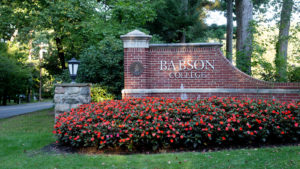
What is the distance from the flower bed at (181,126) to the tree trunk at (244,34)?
18.9 ft

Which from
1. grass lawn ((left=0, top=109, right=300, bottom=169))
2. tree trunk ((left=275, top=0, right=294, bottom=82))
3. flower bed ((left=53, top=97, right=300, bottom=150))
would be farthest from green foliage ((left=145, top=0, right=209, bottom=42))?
grass lawn ((left=0, top=109, right=300, bottom=169))

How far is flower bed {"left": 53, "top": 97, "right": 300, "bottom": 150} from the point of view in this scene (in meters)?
5.78

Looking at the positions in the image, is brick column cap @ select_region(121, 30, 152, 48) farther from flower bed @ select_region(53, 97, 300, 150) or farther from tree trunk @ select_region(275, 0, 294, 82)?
tree trunk @ select_region(275, 0, 294, 82)

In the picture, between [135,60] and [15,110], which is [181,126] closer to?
[135,60]

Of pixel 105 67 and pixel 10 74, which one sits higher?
pixel 10 74

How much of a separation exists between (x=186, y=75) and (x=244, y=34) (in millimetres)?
5106

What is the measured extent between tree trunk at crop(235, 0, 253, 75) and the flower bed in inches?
227

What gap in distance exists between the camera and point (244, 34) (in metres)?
12.7

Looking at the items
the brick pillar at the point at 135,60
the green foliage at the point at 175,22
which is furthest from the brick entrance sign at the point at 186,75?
the green foliage at the point at 175,22

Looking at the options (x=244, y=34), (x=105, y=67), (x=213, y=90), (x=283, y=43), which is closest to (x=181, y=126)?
(x=213, y=90)

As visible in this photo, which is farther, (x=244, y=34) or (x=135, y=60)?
(x=244, y=34)

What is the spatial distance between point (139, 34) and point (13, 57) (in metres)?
24.4

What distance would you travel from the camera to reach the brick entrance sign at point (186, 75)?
29.0 ft

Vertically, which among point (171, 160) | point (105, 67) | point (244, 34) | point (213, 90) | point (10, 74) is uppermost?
point (244, 34)
